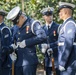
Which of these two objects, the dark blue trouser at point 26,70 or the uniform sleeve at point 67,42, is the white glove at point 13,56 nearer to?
the dark blue trouser at point 26,70

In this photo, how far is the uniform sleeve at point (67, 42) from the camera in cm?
645

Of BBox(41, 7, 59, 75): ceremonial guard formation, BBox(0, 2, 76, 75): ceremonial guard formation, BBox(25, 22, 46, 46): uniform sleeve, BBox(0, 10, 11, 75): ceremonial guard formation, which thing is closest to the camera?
BBox(0, 2, 76, 75): ceremonial guard formation

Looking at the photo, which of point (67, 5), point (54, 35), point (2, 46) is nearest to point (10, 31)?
point (2, 46)

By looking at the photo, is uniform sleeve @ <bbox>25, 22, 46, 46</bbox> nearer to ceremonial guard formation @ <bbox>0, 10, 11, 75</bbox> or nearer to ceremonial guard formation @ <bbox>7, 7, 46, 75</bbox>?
ceremonial guard formation @ <bbox>7, 7, 46, 75</bbox>

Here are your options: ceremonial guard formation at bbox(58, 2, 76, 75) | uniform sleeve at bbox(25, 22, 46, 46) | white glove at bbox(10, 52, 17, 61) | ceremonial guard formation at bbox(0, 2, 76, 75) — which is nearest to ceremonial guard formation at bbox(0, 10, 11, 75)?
ceremonial guard formation at bbox(0, 2, 76, 75)

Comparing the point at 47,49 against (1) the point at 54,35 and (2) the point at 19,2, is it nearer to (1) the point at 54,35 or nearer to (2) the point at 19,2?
(1) the point at 54,35

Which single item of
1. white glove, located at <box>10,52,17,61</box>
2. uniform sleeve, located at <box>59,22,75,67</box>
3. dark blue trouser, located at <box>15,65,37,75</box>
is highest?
uniform sleeve, located at <box>59,22,75,67</box>

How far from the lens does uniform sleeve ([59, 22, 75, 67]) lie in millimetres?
6453

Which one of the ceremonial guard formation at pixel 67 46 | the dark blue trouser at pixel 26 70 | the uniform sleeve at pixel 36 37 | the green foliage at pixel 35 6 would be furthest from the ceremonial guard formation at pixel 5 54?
the green foliage at pixel 35 6

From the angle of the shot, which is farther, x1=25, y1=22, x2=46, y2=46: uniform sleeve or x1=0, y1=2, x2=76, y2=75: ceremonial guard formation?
x1=25, y1=22, x2=46, y2=46: uniform sleeve

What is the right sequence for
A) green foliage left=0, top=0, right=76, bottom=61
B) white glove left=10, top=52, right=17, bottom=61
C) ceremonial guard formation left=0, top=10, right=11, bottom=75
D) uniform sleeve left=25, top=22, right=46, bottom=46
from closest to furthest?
uniform sleeve left=25, top=22, right=46, bottom=46 < white glove left=10, top=52, right=17, bottom=61 < ceremonial guard formation left=0, top=10, right=11, bottom=75 < green foliage left=0, top=0, right=76, bottom=61

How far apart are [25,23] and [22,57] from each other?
0.69 metres

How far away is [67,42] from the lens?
255 inches

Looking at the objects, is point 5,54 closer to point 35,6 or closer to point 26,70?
point 26,70
